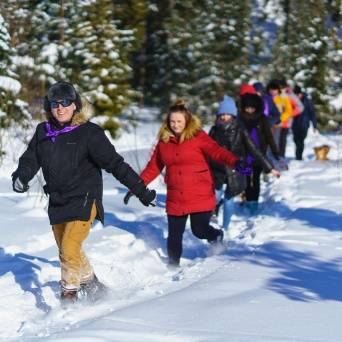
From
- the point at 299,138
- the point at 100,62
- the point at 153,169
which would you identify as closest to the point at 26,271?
the point at 153,169

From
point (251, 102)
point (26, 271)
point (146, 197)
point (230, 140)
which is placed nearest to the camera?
point (146, 197)

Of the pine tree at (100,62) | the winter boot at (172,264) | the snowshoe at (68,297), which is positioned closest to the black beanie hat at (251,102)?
the winter boot at (172,264)

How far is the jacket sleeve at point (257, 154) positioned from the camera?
25.8 ft

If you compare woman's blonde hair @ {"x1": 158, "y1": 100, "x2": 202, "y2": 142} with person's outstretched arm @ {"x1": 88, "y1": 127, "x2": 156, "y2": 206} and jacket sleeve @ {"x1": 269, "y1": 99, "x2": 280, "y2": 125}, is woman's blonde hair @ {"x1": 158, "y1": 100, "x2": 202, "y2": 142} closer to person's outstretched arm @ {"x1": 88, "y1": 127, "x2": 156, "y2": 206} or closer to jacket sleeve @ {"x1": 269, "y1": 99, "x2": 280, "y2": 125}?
person's outstretched arm @ {"x1": 88, "y1": 127, "x2": 156, "y2": 206}

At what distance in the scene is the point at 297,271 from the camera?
6160mm

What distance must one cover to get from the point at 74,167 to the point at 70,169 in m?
0.03

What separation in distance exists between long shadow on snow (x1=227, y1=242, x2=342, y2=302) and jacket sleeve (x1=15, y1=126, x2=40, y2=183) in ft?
6.32

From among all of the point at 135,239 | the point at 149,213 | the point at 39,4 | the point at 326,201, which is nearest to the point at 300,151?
the point at 326,201

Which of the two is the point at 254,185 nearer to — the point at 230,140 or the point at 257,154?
the point at 230,140

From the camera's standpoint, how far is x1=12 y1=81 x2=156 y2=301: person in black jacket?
17.2 ft

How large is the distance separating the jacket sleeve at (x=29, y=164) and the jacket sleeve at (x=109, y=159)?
0.41 metres

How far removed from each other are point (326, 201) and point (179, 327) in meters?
6.35

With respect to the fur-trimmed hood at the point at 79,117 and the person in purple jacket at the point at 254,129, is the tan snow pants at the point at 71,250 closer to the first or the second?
the fur-trimmed hood at the point at 79,117

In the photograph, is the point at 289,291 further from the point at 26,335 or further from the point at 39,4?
the point at 39,4
